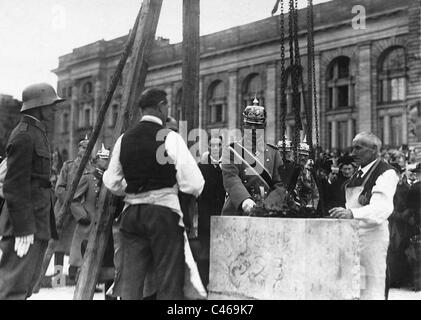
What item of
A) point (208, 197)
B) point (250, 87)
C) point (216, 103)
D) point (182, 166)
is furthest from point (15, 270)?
point (216, 103)

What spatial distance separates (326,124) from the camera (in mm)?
29500

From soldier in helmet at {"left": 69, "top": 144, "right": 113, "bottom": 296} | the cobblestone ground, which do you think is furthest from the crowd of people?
soldier in helmet at {"left": 69, "top": 144, "right": 113, "bottom": 296}

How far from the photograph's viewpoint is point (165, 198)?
4152 mm

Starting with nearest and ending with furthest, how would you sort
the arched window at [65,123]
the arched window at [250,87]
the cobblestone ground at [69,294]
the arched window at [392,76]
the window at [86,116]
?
the cobblestone ground at [69,294], the arched window at [392,76], the arched window at [250,87], the window at [86,116], the arched window at [65,123]

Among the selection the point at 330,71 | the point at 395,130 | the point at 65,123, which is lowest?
the point at 395,130

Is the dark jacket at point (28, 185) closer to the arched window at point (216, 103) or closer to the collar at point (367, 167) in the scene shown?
the collar at point (367, 167)

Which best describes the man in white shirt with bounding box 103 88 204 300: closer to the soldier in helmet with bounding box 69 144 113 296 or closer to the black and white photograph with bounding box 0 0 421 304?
the black and white photograph with bounding box 0 0 421 304

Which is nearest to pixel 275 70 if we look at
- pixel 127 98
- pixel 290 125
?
pixel 290 125

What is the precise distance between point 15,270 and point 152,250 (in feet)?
3.73

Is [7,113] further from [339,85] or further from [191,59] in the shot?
[191,59]

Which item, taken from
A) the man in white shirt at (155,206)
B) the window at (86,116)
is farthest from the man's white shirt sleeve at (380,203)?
the window at (86,116)

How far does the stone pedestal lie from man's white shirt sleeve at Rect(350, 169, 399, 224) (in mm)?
527

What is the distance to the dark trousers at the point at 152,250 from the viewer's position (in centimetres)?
407

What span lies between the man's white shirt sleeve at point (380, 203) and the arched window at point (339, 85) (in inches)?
967
